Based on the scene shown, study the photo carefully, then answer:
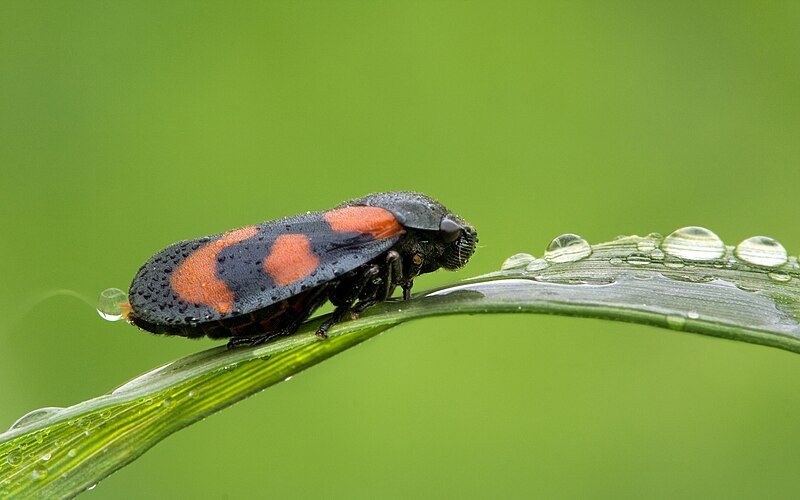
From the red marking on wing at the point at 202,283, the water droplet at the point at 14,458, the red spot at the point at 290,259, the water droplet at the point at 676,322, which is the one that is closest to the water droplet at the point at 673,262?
the water droplet at the point at 676,322

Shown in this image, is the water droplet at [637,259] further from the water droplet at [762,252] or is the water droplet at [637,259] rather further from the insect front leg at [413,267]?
the insect front leg at [413,267]

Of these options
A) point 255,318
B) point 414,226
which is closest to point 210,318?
point 255,318

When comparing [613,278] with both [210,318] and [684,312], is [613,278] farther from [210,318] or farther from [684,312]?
[210,318]

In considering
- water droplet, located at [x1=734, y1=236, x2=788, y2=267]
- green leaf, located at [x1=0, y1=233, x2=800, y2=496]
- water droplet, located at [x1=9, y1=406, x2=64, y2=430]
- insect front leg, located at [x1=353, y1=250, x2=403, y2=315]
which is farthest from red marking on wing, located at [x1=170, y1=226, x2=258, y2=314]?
water droplet, located at [x1=734, y1=236, x2=788, y2=267]

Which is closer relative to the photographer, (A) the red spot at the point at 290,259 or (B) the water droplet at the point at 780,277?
(B) the water droplet at the point at 780,277

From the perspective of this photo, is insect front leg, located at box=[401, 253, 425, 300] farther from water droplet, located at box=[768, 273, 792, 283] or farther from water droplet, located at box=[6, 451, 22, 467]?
water droplet, located at box=[6, 451, 22, 467]

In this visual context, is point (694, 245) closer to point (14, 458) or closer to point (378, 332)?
point (378, 332)
